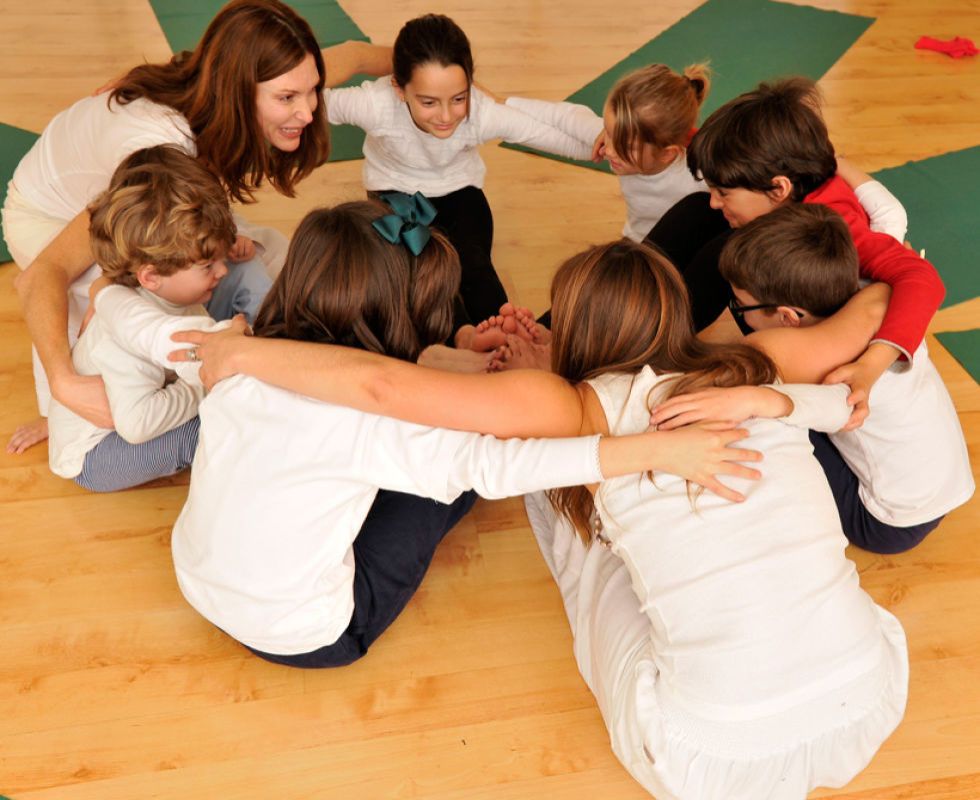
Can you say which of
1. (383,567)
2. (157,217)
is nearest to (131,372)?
(157,217)

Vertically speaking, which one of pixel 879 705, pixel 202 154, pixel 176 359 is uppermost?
pixel 202 154

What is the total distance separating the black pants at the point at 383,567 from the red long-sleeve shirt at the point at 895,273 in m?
0.84

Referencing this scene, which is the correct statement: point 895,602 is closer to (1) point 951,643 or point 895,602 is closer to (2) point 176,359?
(1) point 951,643

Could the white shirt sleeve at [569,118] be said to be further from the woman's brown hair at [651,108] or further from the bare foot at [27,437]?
the bare foot at [27,437]

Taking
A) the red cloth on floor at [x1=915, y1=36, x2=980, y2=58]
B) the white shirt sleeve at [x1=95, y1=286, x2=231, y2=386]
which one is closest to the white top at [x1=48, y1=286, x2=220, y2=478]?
the white shirt sleeve at [x1=95, y1=286, x2=231, y2=386]

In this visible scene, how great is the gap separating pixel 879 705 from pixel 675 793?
1.06 ft

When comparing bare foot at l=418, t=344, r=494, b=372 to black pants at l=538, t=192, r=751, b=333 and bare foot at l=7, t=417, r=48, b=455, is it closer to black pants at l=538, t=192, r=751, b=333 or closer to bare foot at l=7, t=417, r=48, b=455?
black pants at l=538, t=192, r=751, b=333

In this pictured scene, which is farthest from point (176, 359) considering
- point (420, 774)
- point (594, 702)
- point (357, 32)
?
point (357, 32)

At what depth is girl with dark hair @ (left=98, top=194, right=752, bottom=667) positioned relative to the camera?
1403 millimetres

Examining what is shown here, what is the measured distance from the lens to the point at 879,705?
4.63ft

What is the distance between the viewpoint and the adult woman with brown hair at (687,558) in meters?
1.32

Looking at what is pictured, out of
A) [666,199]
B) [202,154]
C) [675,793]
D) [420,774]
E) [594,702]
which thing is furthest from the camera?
[666,199]

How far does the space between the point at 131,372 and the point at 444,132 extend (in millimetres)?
1036

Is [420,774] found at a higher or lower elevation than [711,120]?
lower
